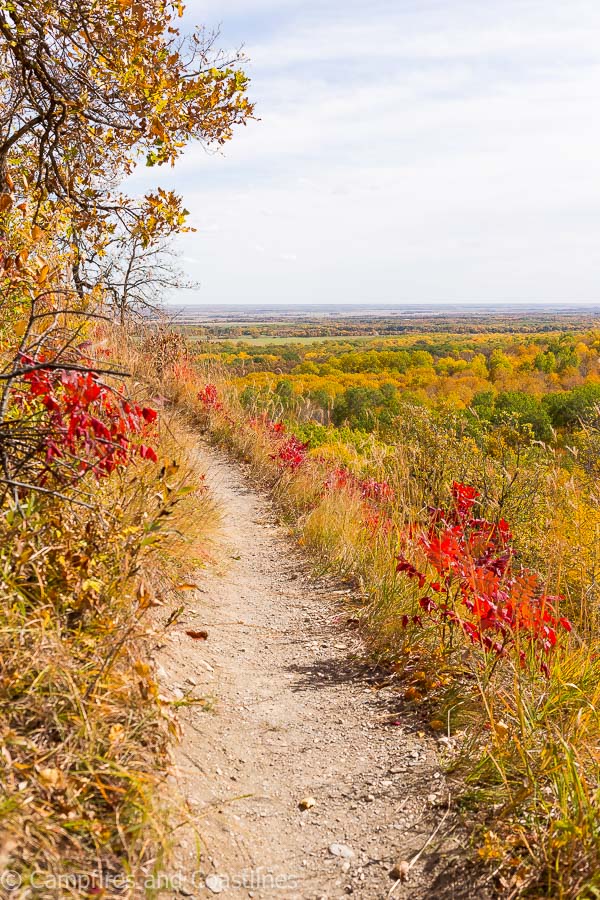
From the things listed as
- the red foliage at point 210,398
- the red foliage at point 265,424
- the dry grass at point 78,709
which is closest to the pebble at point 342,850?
the dry grass at point 78,709

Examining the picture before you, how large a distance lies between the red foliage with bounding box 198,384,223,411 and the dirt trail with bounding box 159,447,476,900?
527cm

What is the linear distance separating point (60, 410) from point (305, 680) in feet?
6.18

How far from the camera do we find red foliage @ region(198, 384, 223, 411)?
348 inches

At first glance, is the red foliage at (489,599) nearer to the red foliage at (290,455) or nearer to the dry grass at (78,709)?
the dry grass at (78,709)

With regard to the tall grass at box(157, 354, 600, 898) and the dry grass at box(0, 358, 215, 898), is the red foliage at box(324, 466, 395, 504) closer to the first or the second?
the tall grass at box(157, 354, 600, 898)

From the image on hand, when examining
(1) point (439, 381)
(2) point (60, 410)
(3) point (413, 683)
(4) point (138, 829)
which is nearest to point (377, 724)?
(3) point (413, 683)

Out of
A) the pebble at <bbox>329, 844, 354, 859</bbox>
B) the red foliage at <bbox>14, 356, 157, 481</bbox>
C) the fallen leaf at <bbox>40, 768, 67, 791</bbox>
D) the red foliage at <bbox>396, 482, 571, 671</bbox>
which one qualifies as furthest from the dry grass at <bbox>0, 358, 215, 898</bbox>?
the red foliage at <bbox>396, 482, 571, 671</bbox>

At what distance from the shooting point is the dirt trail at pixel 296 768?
1846 mm

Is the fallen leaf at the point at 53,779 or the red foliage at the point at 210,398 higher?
the red foliage at the point at 210,398

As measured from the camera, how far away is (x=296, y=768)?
7.79 feet

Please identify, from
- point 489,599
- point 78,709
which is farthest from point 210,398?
point 78,709

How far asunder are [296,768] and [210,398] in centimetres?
713

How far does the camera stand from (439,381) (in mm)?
46188

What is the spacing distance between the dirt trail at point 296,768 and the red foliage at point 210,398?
5.27m
